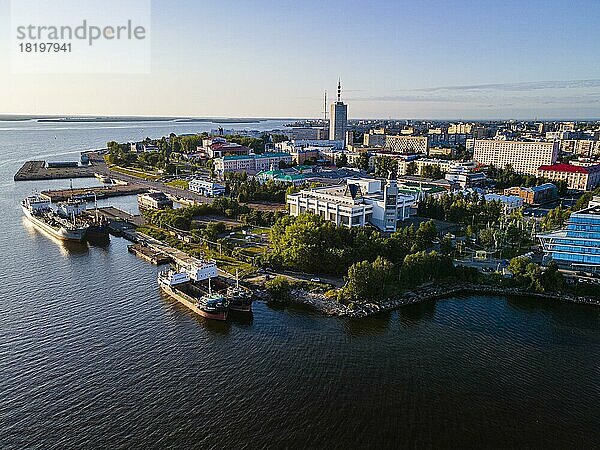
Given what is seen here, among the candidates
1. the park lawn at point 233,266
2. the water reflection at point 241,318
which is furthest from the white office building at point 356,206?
the water reflection at point 241,318

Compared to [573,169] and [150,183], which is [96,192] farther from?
[573,169]

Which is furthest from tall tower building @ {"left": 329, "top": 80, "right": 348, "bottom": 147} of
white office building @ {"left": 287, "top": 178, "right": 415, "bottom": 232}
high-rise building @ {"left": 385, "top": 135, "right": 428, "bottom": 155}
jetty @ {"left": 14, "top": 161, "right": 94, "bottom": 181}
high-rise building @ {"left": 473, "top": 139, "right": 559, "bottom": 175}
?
white office building @ {"left": 287, "top": 178, "right": 415, "bottom": 232}

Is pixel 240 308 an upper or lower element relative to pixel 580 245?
lower

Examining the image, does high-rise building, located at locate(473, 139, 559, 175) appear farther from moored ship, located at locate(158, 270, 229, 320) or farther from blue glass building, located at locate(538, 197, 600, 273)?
moored ship, located at locate(158, 270, 229, 320)

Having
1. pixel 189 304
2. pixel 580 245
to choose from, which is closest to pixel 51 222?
pixel 189 304

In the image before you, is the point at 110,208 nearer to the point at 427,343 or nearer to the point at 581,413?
the point at 427,343

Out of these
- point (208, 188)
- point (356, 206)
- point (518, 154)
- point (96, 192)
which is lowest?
point (96, 192)
